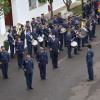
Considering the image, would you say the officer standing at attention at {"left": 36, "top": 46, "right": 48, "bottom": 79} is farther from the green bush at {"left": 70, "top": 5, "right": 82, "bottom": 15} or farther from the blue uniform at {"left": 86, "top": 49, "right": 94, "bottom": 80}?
the green bush at {"left": 70, "top": 5, "right": 82, "bottom": 15}

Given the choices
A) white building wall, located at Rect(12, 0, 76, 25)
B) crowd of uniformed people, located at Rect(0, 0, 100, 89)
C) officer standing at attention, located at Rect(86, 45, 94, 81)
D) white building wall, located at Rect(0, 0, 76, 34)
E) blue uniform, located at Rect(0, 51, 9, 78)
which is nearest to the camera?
officer standing at attention, located at Rect(86, 45, 94, 81)

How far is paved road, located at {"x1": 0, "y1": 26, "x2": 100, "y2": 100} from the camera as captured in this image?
16161 mm

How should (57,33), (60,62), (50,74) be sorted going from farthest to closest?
(57,33), (60,62), (50,74)

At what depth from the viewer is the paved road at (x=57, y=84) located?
1616 cm

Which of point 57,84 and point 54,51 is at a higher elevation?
point 54,51

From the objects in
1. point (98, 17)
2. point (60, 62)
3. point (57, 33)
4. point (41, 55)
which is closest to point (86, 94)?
point (41, 55)

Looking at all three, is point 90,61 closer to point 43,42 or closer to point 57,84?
point 57,84

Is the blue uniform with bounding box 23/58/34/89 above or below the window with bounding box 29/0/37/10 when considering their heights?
below

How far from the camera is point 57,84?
17.5 metres

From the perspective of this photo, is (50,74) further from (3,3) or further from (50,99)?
(3,3)

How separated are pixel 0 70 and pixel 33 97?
4444mm

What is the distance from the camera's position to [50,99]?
15.8 m

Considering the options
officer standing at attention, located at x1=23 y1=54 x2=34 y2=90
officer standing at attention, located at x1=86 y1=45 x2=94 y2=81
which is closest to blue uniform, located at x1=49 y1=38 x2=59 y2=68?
officer standing at attention, located at x1=86 y1=45 x2=94 y2=81

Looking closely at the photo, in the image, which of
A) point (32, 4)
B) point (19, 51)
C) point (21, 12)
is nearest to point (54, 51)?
point (19, 51)
